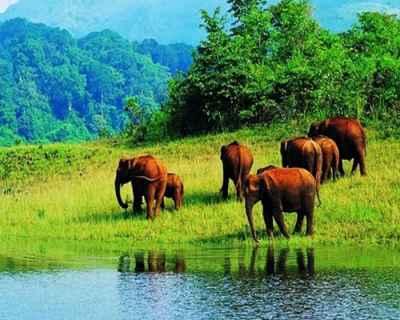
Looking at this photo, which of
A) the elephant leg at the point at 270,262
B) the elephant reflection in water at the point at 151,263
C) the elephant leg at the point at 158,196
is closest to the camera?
the elephant leg at the point at 270,262

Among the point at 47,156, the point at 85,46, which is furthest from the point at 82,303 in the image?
the point at 85,46

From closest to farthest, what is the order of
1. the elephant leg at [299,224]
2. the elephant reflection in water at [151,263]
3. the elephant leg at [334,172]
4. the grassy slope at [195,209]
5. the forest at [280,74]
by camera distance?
the elephant reflection in water at [151,263]
the elephant leg at [299,224]
the grassy slope at [195,209]
the elephant leg at [334,172]
the forest at [280,74]

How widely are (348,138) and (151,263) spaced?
8351mm

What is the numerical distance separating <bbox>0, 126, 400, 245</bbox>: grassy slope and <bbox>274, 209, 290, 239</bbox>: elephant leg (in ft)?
0.68

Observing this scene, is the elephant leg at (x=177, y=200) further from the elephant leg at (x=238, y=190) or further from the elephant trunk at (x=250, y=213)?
the elephant trunk at (x=250, y=213)

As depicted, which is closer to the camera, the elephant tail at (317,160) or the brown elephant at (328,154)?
the elephant tail at (317,160)

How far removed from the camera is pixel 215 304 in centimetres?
1327

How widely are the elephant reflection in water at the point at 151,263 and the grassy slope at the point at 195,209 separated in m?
1.73

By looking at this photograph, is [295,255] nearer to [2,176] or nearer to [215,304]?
[215,304]

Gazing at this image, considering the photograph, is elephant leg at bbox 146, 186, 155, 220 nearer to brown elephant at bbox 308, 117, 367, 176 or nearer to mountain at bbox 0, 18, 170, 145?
brown elephant at bbox 308, 117, 367, 176

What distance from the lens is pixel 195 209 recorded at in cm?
2214

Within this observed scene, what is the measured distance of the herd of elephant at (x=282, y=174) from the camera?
18.7 meters

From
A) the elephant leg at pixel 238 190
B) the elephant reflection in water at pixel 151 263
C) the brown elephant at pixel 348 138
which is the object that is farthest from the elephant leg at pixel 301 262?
the brown elephant at pixel 348 138

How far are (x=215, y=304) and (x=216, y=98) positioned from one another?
2642 cm
